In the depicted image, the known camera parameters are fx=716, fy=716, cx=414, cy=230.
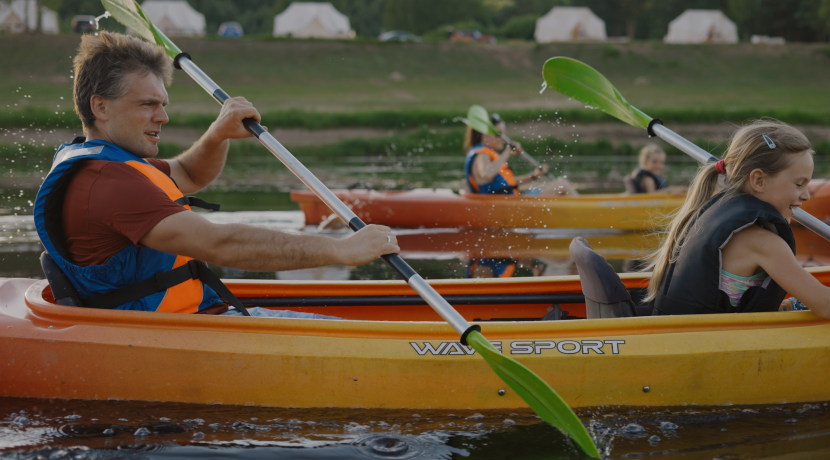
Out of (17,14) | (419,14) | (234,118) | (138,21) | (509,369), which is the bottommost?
(509,369)

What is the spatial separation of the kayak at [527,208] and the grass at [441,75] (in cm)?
1164

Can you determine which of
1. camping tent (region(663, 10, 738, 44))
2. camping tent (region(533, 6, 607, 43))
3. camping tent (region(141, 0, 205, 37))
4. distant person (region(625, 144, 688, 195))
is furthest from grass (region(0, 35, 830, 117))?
distant person (region(625, 144, 688, 195))

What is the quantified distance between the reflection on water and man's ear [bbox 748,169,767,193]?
0.82m

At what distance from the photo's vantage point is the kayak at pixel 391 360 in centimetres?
254

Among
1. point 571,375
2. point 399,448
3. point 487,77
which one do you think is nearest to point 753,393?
point 571,375

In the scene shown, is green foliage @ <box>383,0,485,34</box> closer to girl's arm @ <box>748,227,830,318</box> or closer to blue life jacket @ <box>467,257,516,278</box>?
blue life jacket @ <box>467,257,516,278</box>

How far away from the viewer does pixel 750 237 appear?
8.11 ft

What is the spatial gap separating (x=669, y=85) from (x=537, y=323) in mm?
24945

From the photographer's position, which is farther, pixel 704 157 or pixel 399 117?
pixel 399 117

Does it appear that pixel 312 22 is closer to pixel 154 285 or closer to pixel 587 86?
pixel 587 86

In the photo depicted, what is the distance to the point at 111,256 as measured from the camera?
7.86ft

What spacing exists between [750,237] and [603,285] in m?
0.55

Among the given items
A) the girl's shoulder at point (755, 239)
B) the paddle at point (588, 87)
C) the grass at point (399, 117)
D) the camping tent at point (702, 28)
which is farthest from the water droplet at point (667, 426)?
the camping tent at point (702, 28)

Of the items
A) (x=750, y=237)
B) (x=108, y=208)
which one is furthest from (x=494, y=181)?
(x=108, y=208)
